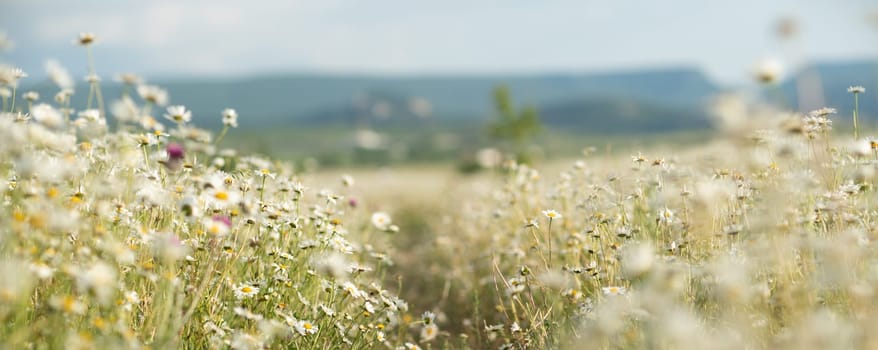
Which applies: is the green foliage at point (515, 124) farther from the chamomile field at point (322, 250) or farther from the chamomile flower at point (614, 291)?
the chamomile flower at point (614, 291)

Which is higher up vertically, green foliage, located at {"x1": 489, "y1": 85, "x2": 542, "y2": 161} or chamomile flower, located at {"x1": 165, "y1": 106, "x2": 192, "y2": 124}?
chamomile flower, located at {"x1": 165, "y1": 106, "x2": 192, "y2": 124}

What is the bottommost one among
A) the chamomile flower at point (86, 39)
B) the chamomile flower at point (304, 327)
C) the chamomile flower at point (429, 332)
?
the chamomile flower at point (429, 332)

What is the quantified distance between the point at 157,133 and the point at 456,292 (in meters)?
3.49

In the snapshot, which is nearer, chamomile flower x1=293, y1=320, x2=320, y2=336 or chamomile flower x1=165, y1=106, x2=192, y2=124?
chamomile flower x1=293, y1=320, x2=320, y2=336

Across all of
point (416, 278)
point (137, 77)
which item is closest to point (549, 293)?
point (137, 77)

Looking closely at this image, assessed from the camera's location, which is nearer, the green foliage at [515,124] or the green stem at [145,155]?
the green stem at [145,155]

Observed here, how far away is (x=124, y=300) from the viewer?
274cm

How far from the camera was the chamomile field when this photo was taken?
2.33m

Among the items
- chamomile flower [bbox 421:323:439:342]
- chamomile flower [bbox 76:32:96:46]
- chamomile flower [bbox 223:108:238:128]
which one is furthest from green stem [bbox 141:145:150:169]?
chamomile flower [bbox 421:323:439:342]

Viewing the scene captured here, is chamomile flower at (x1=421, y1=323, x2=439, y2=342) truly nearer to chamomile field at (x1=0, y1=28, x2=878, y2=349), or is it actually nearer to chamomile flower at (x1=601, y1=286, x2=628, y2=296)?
chamomile field at (x1=0, y1=28, x2=878, y2=349)

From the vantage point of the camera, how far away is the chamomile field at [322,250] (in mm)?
2328

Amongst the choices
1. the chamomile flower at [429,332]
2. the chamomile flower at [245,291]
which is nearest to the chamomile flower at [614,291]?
the chamomile flower at [429,332]

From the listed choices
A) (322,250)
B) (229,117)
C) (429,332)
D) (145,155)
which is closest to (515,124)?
(429,332)

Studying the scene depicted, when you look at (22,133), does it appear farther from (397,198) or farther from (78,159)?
(397,198)
